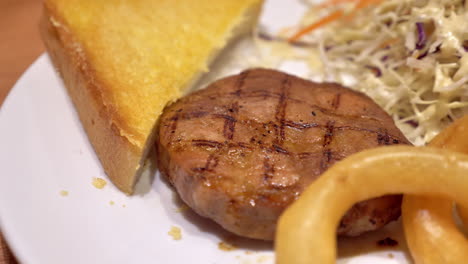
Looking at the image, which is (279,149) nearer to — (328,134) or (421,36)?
(328,134)

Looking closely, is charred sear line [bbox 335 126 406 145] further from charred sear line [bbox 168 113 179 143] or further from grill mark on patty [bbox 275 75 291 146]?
charred sear line [bbox 168 113 179 143]

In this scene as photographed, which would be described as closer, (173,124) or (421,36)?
(173,124)

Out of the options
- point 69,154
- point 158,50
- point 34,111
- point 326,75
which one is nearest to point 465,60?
point 326,75

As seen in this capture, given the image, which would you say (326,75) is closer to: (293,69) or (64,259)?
(293,69)

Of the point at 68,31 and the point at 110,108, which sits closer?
the point at 110,108

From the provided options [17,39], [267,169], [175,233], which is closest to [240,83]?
[267,169]

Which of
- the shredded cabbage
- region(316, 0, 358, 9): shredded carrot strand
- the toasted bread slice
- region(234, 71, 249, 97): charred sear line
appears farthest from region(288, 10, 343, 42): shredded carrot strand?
region(234, 71, 249, 97): charred sear line
